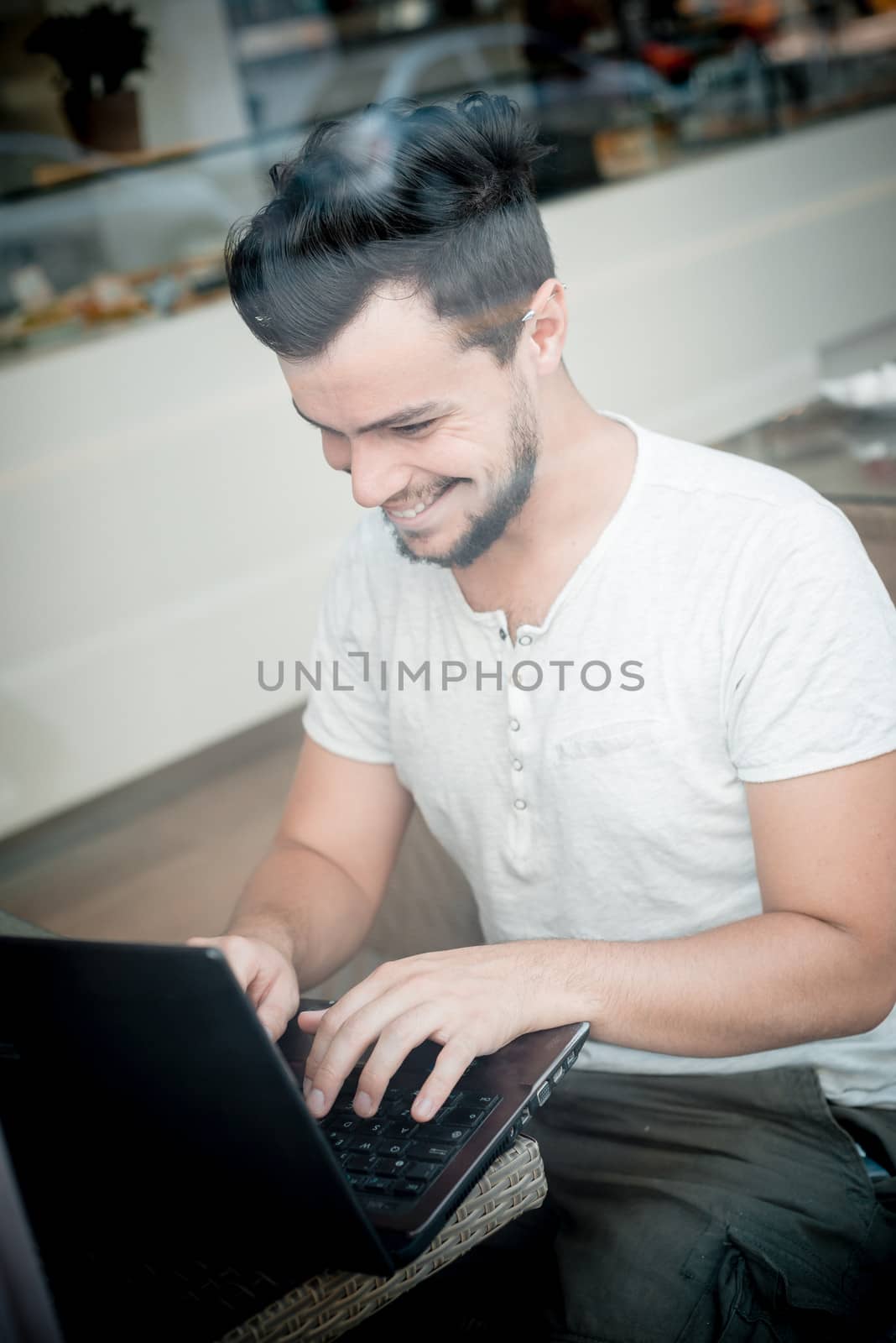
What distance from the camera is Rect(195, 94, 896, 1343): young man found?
2.55ft

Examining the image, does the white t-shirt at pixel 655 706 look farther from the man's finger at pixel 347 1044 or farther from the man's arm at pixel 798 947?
the man's finger at pixel 347 1044

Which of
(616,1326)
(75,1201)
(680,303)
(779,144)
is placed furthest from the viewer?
(779,144)

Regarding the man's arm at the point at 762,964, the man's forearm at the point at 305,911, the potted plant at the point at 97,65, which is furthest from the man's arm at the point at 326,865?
the potted plant at the point at 97,65

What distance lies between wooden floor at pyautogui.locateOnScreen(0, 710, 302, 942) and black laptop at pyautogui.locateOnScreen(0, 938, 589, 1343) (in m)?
0.51

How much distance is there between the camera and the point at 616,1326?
0.78 metres

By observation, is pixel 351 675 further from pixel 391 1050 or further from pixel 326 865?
pixel 391 1050

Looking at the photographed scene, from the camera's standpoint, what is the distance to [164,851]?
1.57 m

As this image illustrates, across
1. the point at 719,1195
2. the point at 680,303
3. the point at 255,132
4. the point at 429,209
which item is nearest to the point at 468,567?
the point at 429,209

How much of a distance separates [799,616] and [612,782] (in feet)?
0.56

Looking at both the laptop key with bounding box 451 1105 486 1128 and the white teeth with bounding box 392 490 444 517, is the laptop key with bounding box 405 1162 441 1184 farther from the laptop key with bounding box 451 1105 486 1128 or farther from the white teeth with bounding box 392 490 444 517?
the white teeth with bounding box 392 490 444 517

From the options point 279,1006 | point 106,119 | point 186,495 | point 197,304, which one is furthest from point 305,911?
point 106,119

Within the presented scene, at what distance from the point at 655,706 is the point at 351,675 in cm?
28

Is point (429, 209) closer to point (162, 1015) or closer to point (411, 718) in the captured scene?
point (411, 718)

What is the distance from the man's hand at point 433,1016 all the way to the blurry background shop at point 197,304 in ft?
2.79
